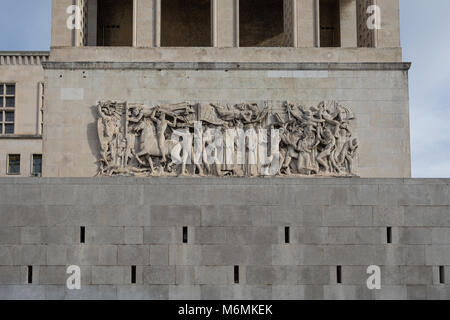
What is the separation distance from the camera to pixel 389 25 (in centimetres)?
2780

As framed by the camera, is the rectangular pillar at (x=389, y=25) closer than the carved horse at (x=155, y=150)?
No

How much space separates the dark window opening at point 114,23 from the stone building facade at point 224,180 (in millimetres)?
65

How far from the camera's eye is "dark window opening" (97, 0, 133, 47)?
32531mm

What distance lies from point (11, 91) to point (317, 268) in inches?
1029

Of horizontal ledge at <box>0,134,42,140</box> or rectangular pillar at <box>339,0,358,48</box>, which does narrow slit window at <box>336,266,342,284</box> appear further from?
horizontal ledge at <box>0,134,42,140</box>

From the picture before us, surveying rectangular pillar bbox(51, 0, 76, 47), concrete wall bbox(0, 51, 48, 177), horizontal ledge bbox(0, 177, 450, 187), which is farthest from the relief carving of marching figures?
concrete wall bbox(0, 51, 48, 177)

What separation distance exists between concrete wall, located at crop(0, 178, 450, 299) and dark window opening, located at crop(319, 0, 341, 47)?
13576 millimetres

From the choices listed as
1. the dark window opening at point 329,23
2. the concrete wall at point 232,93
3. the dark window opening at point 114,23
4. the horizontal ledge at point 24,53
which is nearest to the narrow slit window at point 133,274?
the concrete wall at point 232,93

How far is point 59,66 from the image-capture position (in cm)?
2620

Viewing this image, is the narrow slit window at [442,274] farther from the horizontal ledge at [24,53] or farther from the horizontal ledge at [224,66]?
the horizontal ledge at [24,53]

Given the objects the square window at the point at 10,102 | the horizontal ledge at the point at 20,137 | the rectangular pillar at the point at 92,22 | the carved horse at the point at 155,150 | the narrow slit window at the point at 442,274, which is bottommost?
the narrow slit window at the point at 442,274

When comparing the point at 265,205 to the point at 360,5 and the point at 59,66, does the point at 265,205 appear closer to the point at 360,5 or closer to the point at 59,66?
the point at 59,66

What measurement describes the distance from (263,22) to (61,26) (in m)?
10.00

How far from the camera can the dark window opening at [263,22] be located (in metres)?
33.0
